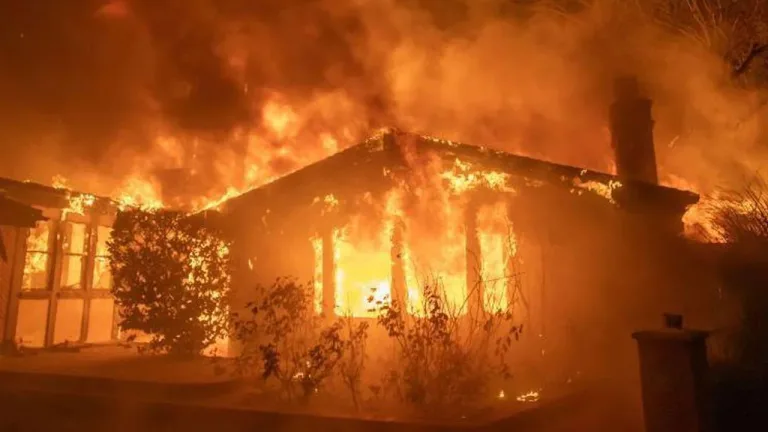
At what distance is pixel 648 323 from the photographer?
434 inches

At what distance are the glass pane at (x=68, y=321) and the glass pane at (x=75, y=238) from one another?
118 cm

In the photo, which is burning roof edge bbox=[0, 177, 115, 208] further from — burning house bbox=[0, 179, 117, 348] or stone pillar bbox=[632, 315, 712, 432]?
stone pillar bbox=[632, 315, 712, 432]

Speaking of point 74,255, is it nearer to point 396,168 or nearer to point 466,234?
point 396,168

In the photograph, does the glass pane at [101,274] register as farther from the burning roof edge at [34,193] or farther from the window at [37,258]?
the burning roof edge at [34,193]

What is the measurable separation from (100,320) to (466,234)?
9773mm

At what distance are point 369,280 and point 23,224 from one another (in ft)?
20.2

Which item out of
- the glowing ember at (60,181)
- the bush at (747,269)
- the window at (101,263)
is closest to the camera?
the bush at (747,269)

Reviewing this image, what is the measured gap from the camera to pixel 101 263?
49.1 feet

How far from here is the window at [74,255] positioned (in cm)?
1403

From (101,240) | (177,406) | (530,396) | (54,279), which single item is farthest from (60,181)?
(530,396)

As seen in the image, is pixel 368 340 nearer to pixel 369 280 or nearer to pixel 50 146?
pixel 369 280

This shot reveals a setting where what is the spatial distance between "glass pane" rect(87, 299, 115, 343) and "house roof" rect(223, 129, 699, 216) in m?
5.28

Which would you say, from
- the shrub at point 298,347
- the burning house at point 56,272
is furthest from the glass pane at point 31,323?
the shrub at point 298,347

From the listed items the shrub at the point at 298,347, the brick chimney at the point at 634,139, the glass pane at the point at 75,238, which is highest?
the brick chimney at the point at 634,139
